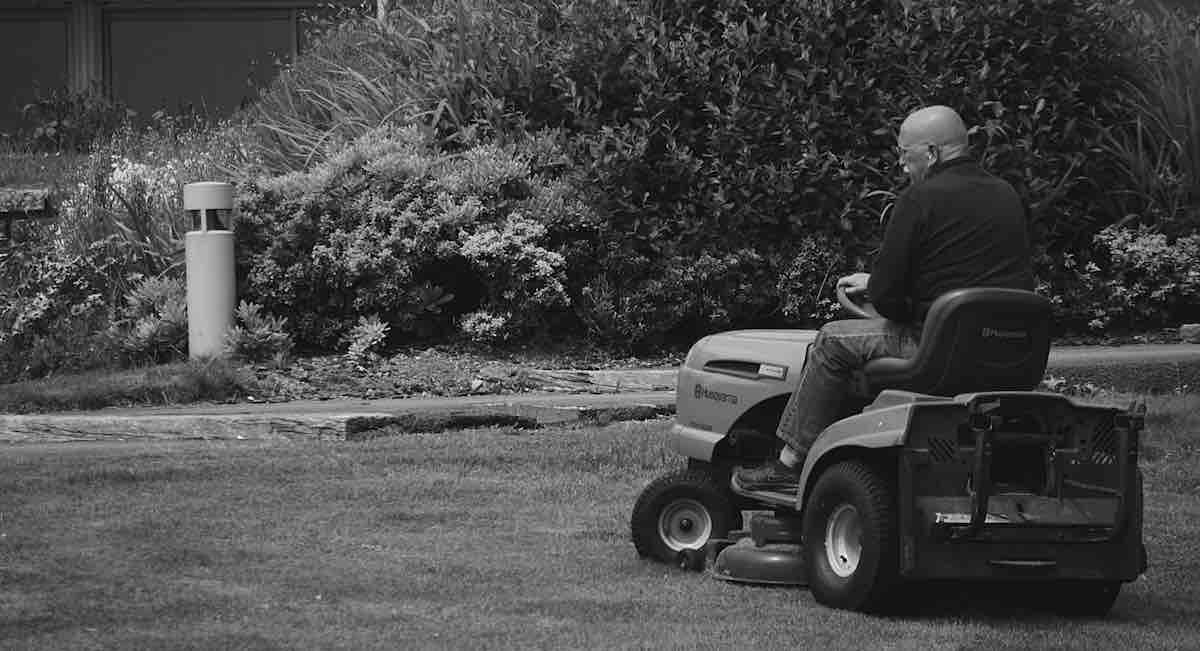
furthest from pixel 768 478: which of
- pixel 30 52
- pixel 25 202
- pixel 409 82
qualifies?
pixel 30 52

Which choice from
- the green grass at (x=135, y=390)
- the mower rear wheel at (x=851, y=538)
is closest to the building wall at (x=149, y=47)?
the green grass at (x=135, y=390)

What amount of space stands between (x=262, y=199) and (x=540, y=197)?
1992mm

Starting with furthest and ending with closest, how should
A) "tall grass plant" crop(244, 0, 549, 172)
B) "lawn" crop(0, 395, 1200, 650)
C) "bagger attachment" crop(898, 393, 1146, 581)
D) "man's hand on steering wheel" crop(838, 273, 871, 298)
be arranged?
1. "tall grass plant" crop(244, 0, 549, 172)
2. "man's hand on steering wheel" crop(838, 273, 871, 298)
3. "bagger attachment" crop(898, 393, 1146, 581)
4. "lawn" crop(0, 395, 1200, 650)

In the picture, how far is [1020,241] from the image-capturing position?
6.64m

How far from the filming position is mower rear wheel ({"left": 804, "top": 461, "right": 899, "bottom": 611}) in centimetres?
641

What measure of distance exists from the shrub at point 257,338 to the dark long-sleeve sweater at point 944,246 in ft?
21.9

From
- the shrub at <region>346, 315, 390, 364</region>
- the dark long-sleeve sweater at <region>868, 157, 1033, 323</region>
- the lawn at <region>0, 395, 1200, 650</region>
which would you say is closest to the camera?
the lawn at <region>0, 395, 1200, 650</region>

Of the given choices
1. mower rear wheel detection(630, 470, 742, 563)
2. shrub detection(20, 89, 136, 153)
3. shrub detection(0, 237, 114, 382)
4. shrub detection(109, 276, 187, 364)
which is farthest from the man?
shrub detection(20, 89, 136, 153)

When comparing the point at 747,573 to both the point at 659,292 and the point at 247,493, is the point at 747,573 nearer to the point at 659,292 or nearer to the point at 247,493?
the point at 247,493

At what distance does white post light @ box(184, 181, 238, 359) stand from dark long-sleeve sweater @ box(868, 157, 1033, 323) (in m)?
6.88

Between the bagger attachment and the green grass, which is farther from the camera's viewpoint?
the green grass

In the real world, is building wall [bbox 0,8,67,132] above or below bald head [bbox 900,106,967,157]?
above

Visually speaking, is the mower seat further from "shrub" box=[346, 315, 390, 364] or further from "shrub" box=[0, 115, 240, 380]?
"shrub" box=[0, 115, 240, 380]

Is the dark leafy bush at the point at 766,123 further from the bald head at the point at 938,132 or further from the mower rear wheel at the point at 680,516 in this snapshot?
the bald head at the point at 938,132
